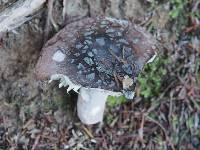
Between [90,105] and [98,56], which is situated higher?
[98,56]

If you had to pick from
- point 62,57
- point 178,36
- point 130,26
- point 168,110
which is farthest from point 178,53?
point 62,57

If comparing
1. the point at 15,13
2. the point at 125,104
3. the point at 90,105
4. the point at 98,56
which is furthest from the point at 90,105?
the point at 15,13

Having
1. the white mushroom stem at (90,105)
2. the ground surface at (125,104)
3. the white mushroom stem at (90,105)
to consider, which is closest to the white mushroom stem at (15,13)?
the ground surface at (125,104)

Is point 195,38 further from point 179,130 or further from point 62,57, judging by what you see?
point 62,57

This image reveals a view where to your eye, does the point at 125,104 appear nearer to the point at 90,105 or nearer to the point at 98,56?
the point at 90,105

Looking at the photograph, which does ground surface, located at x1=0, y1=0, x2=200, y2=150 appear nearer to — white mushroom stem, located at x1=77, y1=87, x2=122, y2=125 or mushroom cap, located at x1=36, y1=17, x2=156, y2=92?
white mushroom stem, located at x1=77, y1=87, x2=122, y2=125

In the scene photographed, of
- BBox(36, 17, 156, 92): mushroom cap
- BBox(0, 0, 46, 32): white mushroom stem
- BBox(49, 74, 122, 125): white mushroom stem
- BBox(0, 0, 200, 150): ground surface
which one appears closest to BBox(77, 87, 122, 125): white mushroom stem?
BBox(49, 74, 122, 125): white mushroom stem

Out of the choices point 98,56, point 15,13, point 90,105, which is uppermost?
point 15,13
